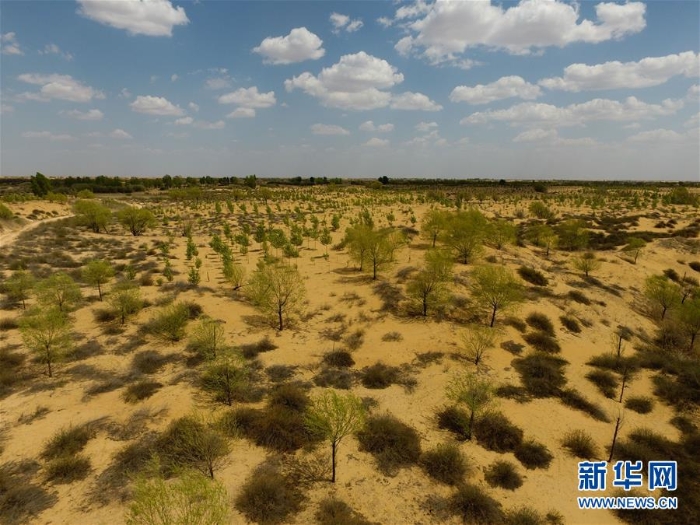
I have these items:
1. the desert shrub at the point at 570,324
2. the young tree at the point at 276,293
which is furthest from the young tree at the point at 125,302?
the desert shrub at the point at 570,324

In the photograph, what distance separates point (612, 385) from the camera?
17469mm

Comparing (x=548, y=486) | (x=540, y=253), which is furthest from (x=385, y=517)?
(x=540, y=253)

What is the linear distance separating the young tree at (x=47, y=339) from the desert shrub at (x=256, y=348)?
824 centimetres

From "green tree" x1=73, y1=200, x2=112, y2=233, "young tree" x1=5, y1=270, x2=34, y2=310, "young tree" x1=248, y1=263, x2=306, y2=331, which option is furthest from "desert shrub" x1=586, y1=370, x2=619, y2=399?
"green tree" x1=73, y1=200, x2=112, y2=233

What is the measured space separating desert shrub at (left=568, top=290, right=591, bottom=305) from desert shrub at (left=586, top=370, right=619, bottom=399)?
9172 mm

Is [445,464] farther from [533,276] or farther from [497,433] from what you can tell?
[533,276]

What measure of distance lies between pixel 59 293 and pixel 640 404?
32.4 metres

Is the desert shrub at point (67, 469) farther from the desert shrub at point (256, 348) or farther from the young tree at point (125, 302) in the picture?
the young tree at point (125, 302)

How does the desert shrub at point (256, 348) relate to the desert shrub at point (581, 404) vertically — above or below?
above

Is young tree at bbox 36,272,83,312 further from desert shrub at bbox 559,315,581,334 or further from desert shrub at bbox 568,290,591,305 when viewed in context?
desert shrub at bbox 568,290,591,305

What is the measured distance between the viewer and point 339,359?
18.5 meters

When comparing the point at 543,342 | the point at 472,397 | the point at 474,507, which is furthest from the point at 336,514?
the point at 543,342

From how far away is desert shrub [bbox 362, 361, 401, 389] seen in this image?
16.6 m

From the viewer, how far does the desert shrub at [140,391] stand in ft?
47.4
